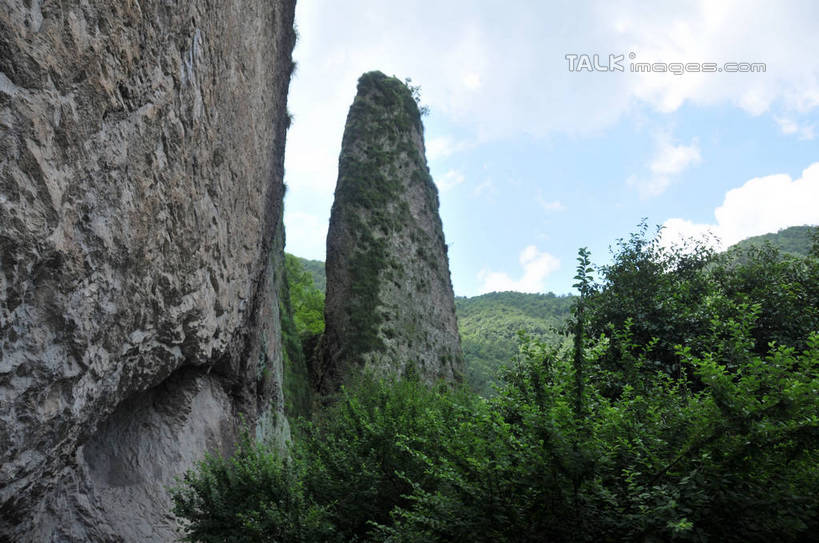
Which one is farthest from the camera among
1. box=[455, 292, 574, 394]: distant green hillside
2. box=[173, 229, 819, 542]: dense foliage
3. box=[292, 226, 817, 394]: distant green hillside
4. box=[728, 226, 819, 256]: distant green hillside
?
box=[455, 292, 574, 394]: distant green hillside

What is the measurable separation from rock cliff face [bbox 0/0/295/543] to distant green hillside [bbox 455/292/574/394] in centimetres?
2929

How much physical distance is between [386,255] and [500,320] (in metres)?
36.1

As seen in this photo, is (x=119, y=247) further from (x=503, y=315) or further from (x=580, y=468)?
(x=503, y=315)

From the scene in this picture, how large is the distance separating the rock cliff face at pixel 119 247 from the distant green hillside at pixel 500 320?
29294 mm

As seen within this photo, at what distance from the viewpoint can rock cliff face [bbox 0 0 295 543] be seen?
4.09 metres

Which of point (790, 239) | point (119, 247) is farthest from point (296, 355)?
point (790, 239)

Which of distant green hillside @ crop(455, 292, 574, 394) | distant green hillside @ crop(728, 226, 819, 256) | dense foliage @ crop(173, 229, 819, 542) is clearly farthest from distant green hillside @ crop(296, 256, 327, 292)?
dense foliage @ crop(173, 229, 819, 542)

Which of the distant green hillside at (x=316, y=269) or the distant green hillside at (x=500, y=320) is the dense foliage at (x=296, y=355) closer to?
the distant green hillside at (x=500, y=320)

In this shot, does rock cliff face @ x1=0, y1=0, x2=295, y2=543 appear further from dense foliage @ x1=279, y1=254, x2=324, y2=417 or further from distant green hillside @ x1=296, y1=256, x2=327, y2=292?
distant green hillside @ x1=296, y1=256, x2=327, y2=292

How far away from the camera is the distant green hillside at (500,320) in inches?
1750

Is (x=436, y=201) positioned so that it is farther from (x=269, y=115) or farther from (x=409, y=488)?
(x=409, y=488)

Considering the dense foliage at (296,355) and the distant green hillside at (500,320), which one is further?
the distant green hillside at (500,320)

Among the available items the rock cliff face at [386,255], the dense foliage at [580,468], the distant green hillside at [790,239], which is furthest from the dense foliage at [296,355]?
the distant green hillside at [790,239]

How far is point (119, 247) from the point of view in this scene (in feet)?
17.9
